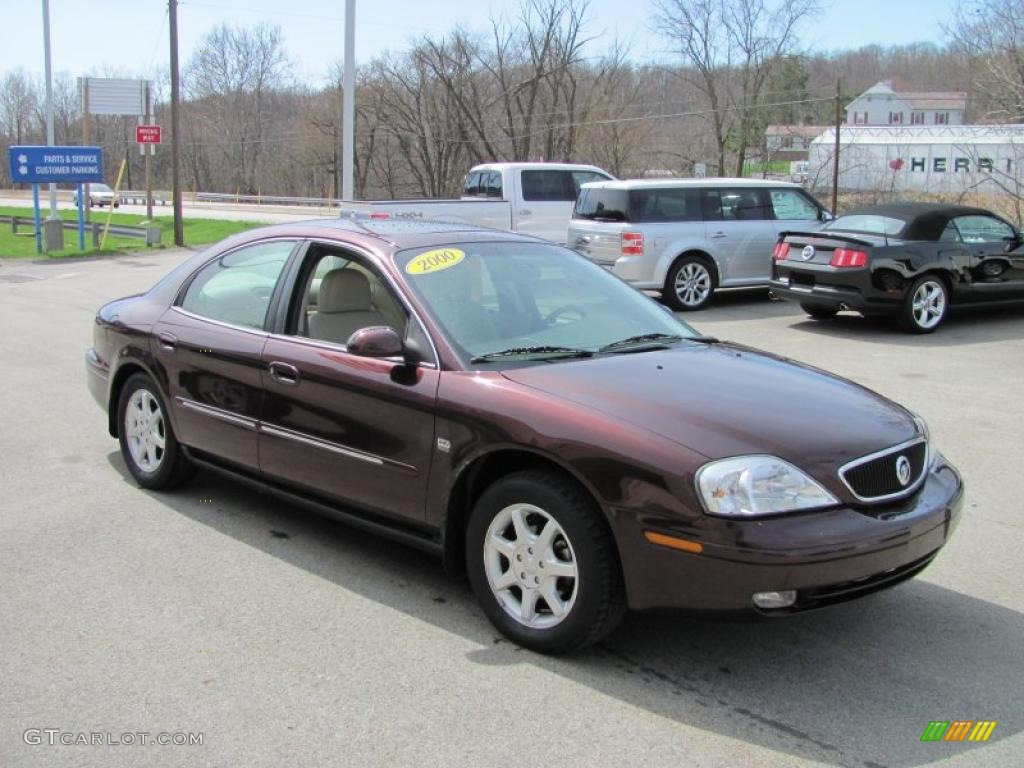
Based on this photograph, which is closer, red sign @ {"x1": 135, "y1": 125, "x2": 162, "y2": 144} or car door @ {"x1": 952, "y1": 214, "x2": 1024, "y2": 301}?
car door @ {"x1": 952, "y1": 214, "x2": 1024, "y2": 301}

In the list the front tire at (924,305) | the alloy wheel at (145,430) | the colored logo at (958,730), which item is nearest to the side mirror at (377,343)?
the alloy wheel at (145,430)

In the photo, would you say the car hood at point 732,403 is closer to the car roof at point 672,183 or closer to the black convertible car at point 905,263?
the black convertible car at point 905,263

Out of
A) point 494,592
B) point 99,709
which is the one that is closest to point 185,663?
point 99,709

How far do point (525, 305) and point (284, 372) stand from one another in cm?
117

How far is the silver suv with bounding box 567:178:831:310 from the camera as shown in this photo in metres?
13.5

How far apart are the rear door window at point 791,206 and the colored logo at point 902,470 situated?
11.4 meters

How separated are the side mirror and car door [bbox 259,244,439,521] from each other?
0.11 m

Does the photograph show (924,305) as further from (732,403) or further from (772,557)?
(772,557)

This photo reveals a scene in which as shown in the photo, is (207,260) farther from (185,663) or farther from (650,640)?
(650,640)

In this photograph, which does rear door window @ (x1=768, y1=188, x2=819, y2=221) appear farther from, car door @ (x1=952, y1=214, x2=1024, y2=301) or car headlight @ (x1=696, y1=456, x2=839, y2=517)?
car headlight @ (x1=696, y1=456, x2=839, y2=517)

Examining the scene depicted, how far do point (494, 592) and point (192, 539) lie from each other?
189 centimetres

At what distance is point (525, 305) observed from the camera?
4.45 metres

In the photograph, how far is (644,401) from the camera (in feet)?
11.7

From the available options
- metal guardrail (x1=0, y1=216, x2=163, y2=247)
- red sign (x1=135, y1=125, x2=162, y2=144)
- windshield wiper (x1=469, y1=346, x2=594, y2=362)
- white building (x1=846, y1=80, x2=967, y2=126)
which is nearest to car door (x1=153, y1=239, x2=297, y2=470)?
windshield wiper (x1=469, y1=346, x2=594, y2=362)
